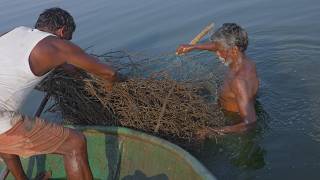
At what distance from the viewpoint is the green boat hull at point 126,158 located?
12.8 feet

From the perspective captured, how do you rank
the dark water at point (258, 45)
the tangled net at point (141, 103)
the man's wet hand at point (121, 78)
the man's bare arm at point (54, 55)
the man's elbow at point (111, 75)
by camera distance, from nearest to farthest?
the man's bare arm at point (54, 55), the man's elbow at point (111, 75), the man's wet hand at point (121, 78), the tangled net at point (141, 103), the dark water at point (258, 45)

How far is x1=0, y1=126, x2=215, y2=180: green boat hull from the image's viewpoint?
12.8 feet

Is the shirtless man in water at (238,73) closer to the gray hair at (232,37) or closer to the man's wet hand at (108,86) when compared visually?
the gray hair at (232,37)

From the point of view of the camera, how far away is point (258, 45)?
7.62 meters

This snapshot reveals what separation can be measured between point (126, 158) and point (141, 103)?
1.92 feet

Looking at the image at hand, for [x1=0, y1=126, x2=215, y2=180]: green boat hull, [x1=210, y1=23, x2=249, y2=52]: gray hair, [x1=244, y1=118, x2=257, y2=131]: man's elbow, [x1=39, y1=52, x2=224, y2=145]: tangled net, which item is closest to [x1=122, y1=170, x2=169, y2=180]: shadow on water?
[x1=0, y1=126, x2=215, y2=180]: green boat hull

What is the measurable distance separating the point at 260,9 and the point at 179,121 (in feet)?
17.0

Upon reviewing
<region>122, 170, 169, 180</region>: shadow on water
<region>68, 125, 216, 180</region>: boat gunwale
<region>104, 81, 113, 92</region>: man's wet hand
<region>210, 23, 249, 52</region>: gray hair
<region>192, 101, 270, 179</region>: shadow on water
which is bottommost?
<region>192, 101, 270, 179</region>: shadow on water

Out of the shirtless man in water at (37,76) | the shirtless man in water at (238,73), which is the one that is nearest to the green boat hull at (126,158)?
the shirtless man in water at (37,76)

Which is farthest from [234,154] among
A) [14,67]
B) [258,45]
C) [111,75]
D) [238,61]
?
[258,45]

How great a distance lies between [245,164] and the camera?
468 centimetres

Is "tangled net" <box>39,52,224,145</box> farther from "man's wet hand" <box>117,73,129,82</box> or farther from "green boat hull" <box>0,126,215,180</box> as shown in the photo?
"green boat hull" <box>0,126,215,180</box>

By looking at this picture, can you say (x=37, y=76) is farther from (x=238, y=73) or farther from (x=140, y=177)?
(x=238, y=73)

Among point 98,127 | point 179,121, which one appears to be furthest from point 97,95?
point 179,121
